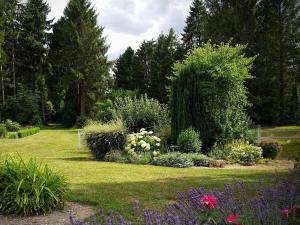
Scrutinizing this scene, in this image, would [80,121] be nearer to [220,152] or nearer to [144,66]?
[144,66]

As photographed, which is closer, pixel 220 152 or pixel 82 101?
pixel 220 152

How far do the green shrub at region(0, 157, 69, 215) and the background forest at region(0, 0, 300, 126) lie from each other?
23070 mm

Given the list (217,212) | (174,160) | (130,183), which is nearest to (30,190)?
(130,183)

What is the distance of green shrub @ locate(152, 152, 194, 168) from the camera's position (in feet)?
41.3

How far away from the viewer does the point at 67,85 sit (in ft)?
143

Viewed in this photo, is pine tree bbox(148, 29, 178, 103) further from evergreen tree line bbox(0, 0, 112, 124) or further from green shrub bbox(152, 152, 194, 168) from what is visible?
green shrub bbox(152, 152, 194, 168)

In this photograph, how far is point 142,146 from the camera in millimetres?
14016

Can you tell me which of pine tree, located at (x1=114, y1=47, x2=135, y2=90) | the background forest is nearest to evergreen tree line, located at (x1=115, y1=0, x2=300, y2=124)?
the background forest

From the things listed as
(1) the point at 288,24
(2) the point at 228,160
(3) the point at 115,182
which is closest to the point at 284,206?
(3) the point at 115,182

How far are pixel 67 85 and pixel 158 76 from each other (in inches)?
395

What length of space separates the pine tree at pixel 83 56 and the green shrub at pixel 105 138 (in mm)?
27376

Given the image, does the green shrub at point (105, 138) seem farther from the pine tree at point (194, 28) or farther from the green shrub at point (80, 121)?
the pine tree at point (194, 28)

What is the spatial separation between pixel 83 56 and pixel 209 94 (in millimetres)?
29096

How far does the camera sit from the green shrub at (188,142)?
47.0ft
